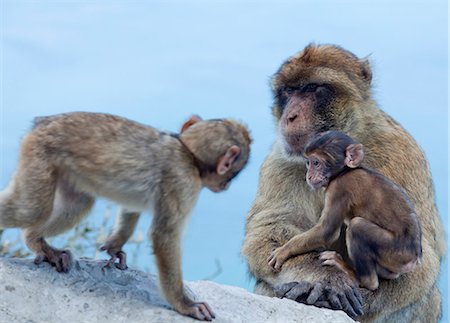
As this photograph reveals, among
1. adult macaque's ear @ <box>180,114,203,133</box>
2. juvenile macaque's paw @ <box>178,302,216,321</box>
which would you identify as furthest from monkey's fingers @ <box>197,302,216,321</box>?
adult macaque's ear @ <box>180,114,203,133</box>

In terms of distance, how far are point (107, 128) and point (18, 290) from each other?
0.93 m

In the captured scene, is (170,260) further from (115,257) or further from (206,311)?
(115,257)

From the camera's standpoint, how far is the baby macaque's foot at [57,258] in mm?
4422

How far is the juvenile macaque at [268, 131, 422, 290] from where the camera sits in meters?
5.23

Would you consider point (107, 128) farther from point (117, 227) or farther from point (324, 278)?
point (324, 278)

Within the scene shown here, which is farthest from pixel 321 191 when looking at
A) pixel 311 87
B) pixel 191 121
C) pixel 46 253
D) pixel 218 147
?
pixel 46 253

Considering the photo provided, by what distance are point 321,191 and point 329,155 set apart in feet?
2.45

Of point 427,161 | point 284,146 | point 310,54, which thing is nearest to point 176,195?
point 284,146

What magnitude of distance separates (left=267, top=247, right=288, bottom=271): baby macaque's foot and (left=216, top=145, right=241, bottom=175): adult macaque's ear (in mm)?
1637

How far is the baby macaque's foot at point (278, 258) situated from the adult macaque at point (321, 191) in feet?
0.17

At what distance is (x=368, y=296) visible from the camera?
18.5ft

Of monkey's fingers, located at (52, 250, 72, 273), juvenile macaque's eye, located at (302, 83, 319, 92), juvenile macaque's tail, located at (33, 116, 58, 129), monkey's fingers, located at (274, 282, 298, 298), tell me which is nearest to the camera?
juvenile macaque's tail, located at (33, 116, 58, 129)

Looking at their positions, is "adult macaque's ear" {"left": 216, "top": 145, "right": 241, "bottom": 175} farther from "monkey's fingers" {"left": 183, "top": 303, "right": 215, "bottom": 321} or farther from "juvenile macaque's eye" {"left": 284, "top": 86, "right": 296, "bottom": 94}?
"juvenile macaque's eye" {"left": 284, "top": 86, "right": 296, "bottom": 94}

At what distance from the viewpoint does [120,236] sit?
454cm
